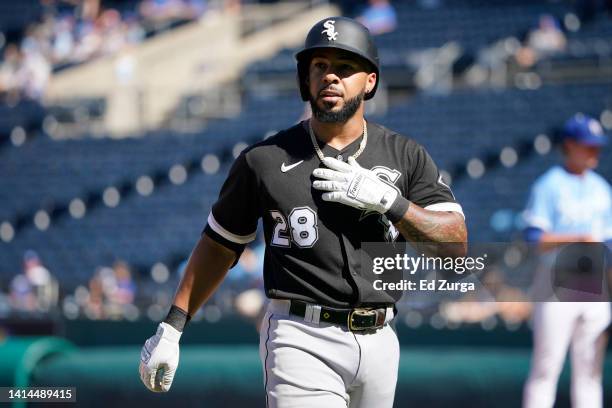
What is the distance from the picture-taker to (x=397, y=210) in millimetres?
3480

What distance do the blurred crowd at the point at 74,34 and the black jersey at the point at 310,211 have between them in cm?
1427

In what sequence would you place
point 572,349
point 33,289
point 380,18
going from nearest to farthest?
point 572,349 → point 33,289 → point 380,18

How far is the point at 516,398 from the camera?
607 centimetres

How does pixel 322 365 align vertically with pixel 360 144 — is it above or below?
below

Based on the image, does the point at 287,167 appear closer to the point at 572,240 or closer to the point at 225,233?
the point at 225,233

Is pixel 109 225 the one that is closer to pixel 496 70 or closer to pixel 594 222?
pixel 496 70

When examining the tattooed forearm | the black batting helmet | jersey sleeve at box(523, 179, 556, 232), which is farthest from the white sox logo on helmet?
jersey sleeve at box(523, 179, 556, 232)

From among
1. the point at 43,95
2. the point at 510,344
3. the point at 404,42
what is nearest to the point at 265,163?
the point at 510,344

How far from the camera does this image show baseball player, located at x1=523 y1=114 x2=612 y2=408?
17.7 feet

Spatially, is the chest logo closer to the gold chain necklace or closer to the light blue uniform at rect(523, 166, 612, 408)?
the gold chain necklace

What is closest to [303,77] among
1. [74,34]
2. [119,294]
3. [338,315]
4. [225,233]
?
[225,233]

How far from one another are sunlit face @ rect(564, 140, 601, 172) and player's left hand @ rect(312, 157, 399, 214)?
2435 millimetres

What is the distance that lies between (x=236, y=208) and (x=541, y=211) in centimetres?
236

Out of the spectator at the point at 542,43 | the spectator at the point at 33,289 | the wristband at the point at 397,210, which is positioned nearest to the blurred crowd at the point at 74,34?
the spectator at the point at 33,289
